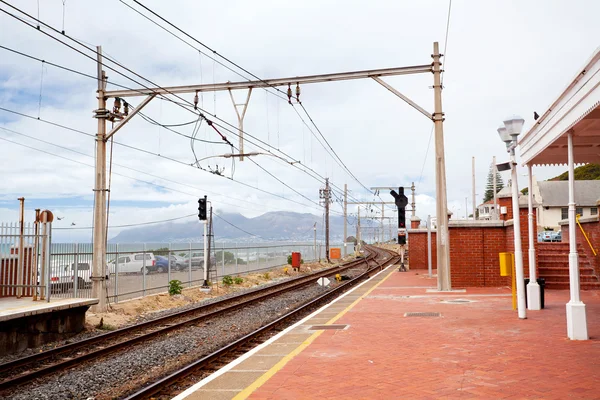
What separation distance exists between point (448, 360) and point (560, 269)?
35.1ft

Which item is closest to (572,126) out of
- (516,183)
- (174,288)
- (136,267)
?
(516,183)

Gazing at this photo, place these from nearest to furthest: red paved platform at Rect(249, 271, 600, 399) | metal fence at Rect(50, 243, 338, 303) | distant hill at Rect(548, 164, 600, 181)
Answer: red paved platform at Rect(249, 271, 600, 399) → metal fence at Rect(50, 243, 338, 303) → distant hill at Rect(548, 164, 600, 181)

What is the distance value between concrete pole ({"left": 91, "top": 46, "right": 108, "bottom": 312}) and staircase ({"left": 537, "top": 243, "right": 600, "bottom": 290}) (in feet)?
42.6

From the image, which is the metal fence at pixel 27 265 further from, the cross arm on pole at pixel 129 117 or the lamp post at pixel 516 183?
the lamp post at pixel 516 183

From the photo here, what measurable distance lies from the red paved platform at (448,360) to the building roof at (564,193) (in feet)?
185

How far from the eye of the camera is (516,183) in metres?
11.3

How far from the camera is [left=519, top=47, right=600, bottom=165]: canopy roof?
704 cm

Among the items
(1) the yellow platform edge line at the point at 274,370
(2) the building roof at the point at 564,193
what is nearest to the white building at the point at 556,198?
(2) the building roof at the point at 564,193

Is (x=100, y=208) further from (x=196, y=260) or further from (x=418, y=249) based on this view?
(x=418, y=249)

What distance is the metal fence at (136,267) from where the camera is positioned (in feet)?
52.6

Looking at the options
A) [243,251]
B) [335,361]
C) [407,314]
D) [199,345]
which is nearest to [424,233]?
[243,251]

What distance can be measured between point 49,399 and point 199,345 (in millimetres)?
4198

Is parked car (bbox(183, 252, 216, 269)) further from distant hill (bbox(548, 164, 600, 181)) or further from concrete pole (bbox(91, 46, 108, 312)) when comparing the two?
distant hill (bbox(548, 164, 600, 181))

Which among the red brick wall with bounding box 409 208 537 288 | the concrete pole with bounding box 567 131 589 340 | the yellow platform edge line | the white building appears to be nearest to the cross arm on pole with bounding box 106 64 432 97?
the red brick wall with bounding box 409 208 537 288
